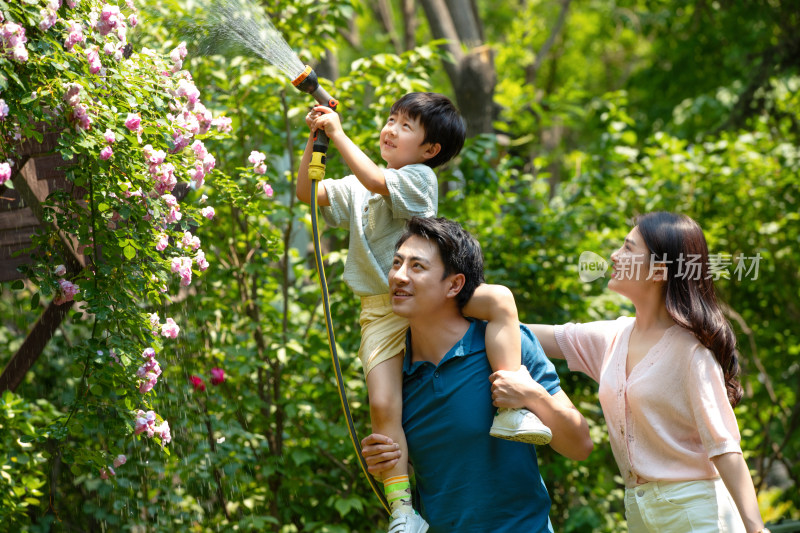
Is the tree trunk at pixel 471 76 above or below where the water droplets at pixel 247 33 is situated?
above

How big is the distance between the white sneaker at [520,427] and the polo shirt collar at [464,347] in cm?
21

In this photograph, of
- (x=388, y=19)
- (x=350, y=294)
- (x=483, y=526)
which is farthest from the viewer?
(x=388, y=19)

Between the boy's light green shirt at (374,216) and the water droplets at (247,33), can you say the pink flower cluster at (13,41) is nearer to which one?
the water droplets at (247,33)

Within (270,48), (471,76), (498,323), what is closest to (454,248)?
(498,323)

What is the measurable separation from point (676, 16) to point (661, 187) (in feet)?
20.6

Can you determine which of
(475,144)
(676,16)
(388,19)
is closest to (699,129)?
(676,16)

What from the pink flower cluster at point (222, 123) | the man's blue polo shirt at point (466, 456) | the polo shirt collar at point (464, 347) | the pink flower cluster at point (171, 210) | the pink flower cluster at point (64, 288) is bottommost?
the man's blue polo shirt at point (466, 456)

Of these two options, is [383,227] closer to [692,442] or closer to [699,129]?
[692,442]

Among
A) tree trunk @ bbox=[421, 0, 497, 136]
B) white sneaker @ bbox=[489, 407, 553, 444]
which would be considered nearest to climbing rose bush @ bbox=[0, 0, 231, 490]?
white sneaker @ bbox=[489, 407, 553, 444]

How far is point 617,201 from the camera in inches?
221

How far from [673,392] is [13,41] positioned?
1992mm

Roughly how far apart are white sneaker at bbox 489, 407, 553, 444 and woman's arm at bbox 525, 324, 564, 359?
492 mm

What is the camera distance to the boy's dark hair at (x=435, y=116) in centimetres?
253

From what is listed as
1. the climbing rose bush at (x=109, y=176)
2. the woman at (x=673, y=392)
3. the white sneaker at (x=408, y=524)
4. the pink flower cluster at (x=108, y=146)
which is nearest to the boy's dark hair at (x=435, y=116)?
the woman at (x=673, y=392)
